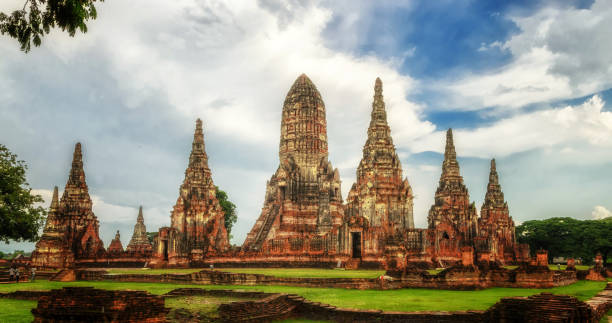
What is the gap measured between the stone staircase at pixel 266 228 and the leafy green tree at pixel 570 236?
26.7 meters

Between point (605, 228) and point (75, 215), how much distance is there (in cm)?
4885

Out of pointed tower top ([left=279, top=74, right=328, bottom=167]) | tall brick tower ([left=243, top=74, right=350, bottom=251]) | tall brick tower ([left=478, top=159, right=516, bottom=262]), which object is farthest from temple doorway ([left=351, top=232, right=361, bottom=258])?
tall brick tower ([left=478, top=159, right=516, bottom=262])

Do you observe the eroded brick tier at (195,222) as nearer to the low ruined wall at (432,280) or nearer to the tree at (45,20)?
the low ruined wall at (432,280)

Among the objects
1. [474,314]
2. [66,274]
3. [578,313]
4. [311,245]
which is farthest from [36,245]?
[578,313]

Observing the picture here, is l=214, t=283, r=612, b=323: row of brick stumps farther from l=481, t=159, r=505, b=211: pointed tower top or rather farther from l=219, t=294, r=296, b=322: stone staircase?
A: l=481, t=159, r=505, b=211: pointed tower top

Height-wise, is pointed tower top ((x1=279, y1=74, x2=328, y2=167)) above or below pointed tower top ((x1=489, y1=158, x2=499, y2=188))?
above

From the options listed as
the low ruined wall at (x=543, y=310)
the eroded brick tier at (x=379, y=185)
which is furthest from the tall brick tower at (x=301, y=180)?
the low ruined wall at (x=543, y=310)

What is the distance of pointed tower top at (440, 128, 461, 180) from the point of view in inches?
1812

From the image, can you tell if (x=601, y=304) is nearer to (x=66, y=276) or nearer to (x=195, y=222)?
(x=66, y=276)

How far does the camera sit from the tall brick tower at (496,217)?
151 feet

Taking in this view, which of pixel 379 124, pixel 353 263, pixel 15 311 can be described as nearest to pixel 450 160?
pixel 379 124

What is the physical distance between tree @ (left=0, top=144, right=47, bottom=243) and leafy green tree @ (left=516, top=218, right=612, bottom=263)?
44374 mm

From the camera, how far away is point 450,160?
46.2 m

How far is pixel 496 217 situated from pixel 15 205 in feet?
130
